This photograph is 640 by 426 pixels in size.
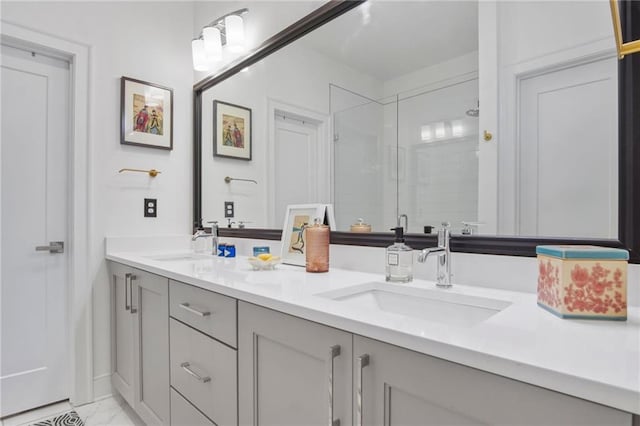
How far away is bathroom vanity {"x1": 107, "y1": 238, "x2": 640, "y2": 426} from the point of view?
505mm

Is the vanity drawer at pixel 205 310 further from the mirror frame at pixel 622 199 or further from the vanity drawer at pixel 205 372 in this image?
the mirror frame at pixel 622 199

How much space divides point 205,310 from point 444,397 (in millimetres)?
846

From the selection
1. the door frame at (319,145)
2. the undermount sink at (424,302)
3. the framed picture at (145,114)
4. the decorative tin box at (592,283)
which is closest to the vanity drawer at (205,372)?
the undermount sink at (424,302)

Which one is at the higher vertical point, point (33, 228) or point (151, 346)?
point (33, 228)

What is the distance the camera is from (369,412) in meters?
0.69

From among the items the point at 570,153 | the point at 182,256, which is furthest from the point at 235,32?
the point at 570,153

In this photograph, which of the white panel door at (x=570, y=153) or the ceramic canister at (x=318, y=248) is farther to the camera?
the ceramic canister at (x=318, y=248)

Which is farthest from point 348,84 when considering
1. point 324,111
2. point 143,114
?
point 143,114

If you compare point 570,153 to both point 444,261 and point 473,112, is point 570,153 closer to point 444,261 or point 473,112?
point 473,112

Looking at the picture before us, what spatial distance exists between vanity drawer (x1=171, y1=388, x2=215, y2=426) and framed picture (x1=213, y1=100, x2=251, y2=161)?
1239 millimetres

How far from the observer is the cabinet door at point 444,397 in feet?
1.59

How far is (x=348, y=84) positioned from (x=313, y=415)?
1.25m

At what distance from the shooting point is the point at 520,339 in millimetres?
602

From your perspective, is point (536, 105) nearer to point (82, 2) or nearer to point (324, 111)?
point (324, 111)
